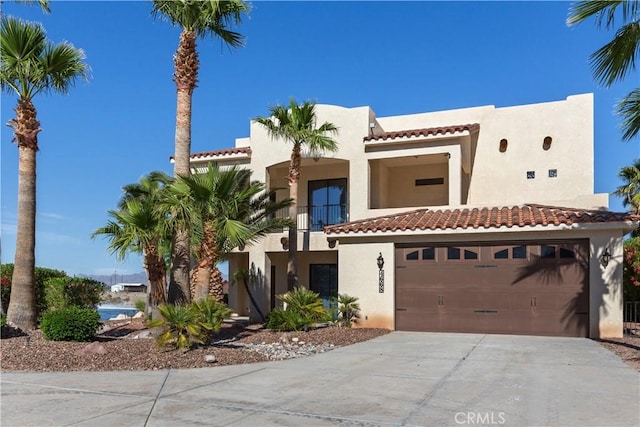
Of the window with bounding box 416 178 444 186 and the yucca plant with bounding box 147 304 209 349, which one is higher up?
the window with bounding box 416 178 444 186

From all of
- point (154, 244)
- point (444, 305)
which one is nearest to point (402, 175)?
point (444, 305)

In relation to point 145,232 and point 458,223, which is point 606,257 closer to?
point 458,223

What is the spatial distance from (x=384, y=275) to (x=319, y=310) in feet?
8.09

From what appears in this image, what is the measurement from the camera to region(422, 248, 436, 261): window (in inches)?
622

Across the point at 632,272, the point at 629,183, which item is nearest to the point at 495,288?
the point at 632,272

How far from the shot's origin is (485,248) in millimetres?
15203

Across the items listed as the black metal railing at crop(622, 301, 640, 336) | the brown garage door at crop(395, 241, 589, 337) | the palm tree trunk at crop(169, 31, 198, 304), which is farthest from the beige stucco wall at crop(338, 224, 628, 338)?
the palm tree trunk at crop(169, 31, 198, 304)

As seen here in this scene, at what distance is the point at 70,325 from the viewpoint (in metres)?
11.7

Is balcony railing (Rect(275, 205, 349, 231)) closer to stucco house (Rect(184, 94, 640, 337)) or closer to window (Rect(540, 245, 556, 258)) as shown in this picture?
stucco house (Rect(184, 94, 640, 337))

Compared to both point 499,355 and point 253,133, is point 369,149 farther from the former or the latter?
Answer: point 499,355

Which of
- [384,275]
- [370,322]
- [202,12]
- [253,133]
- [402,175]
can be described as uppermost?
[202,12]

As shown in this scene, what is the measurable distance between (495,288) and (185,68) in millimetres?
10958

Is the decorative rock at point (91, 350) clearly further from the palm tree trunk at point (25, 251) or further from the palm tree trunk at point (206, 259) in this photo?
the palm tree trunk at point (25, 251)

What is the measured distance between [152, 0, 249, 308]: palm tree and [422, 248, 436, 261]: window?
23.7ft
